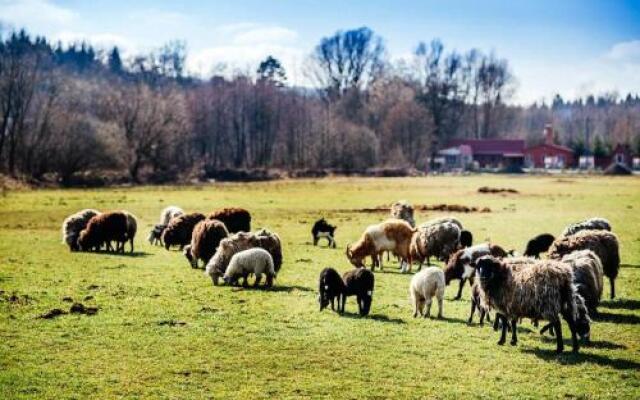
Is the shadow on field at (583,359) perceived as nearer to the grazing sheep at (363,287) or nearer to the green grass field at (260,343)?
the green grass field at (260,343)

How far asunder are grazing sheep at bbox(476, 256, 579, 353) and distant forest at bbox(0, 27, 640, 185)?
60.9m

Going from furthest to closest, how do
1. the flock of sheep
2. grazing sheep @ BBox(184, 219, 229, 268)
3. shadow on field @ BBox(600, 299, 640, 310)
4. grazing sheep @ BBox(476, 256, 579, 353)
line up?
grazing sheep @ BBox(184, 219, 229, 268) < shadow on field @ BBox(600, 299, 640, 310) < the flock of sheep < grazing sheep @ BBox(476, 256, 579, 353)

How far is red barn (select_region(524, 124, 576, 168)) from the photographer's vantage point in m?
117

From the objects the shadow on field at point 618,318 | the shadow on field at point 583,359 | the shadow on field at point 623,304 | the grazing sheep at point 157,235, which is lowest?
the shadow on field at point 583,359

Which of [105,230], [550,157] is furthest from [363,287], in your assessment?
[550,157]

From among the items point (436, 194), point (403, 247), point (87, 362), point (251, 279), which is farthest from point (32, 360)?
point (436, 194)

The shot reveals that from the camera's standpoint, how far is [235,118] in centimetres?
9944

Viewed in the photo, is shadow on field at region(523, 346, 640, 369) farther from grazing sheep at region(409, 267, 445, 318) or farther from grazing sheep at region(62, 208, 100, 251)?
grazing sheep at region(62, 208, 100, 251)

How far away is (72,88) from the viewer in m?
89.8

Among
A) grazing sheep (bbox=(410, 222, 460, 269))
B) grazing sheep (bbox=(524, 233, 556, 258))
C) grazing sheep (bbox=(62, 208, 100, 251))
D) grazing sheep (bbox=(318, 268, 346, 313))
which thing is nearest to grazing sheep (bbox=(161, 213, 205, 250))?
grazing sheep (bbox=(62, 208, 100, 251))

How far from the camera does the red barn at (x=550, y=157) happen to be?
385 feet

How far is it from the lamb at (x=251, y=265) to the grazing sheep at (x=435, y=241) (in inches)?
211

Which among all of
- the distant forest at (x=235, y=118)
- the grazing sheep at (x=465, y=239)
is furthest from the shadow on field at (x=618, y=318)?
the distant forest at (x=235, y=118)

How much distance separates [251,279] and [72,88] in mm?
78497
